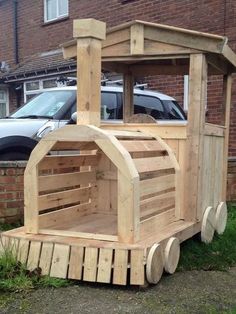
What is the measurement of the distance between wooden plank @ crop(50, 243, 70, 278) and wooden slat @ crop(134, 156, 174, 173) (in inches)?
36.9

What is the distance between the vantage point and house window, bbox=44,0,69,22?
15.6 meters

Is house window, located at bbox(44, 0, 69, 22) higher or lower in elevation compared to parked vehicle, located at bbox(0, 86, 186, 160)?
higher

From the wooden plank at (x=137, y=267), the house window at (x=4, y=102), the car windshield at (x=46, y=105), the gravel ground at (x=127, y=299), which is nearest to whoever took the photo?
the gravel ground at (x=127, y=299)

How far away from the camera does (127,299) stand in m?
3.63

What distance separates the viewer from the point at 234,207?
24.2 ft

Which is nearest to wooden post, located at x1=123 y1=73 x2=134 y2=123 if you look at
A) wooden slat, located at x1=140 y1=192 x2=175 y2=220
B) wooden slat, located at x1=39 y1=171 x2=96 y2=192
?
wooden slat, located at x1=39 y1=171 x2=96 y2=192

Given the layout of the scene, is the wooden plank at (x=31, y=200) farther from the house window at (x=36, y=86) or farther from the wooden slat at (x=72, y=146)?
the house window at (x=36, y=86)

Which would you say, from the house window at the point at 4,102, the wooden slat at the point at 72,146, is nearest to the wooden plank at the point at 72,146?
the wooden slat at the point at 72,146

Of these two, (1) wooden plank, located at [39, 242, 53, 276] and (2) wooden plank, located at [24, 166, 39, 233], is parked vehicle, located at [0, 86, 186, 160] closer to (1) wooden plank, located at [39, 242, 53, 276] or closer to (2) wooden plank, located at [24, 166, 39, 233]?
(2) wooden plank, located at [24, 166, 39, 233]

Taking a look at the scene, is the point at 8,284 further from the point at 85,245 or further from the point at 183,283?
the point at 183,283

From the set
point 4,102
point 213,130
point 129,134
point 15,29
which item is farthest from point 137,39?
point 15,29

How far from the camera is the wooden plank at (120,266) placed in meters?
3.73

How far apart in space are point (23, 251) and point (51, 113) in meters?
3.61

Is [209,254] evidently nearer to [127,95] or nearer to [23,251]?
[23,251]
